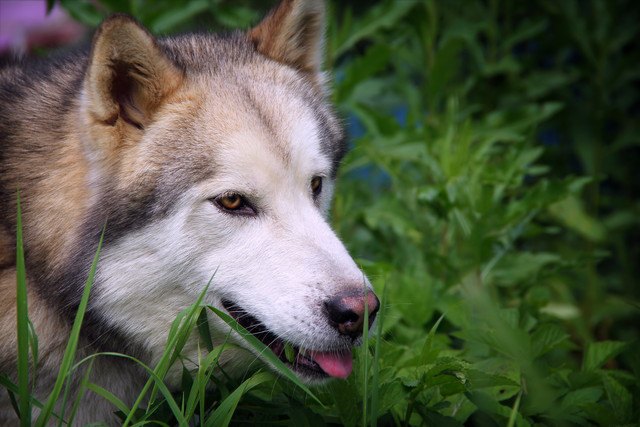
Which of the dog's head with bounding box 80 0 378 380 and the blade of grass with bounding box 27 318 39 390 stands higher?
the dog's head with bounding box 80 0 378 380

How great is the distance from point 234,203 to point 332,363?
0.61m

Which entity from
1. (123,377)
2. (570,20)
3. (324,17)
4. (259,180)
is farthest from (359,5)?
(123,377)

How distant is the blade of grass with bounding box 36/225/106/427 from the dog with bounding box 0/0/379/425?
15 centimetres

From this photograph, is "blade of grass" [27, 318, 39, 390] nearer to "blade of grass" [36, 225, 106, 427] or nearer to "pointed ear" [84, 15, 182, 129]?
"blade of grass" [36, 225, 106, 427]

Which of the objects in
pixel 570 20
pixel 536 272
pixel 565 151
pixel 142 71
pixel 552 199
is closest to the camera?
pixel 142 71

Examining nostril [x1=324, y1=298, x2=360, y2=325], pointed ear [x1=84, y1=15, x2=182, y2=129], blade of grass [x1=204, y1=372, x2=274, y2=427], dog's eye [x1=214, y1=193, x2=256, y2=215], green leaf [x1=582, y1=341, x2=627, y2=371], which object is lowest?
blade of grass [x1=204, y1=372, x2=274, y2=427]

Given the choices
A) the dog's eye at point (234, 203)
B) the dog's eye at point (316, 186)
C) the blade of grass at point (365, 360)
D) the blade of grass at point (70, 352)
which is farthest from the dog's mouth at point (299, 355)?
the dog's eye at point (316, 186)

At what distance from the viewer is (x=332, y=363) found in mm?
2480

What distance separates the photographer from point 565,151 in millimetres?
4988

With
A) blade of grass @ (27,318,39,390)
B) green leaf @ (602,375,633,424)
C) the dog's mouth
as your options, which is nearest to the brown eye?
the dog's mouth

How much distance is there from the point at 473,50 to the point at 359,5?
4.43 feet

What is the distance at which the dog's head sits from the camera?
2.41 m

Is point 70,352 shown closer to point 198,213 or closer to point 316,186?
point 198,213

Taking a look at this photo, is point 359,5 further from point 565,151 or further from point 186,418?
point 186,418
